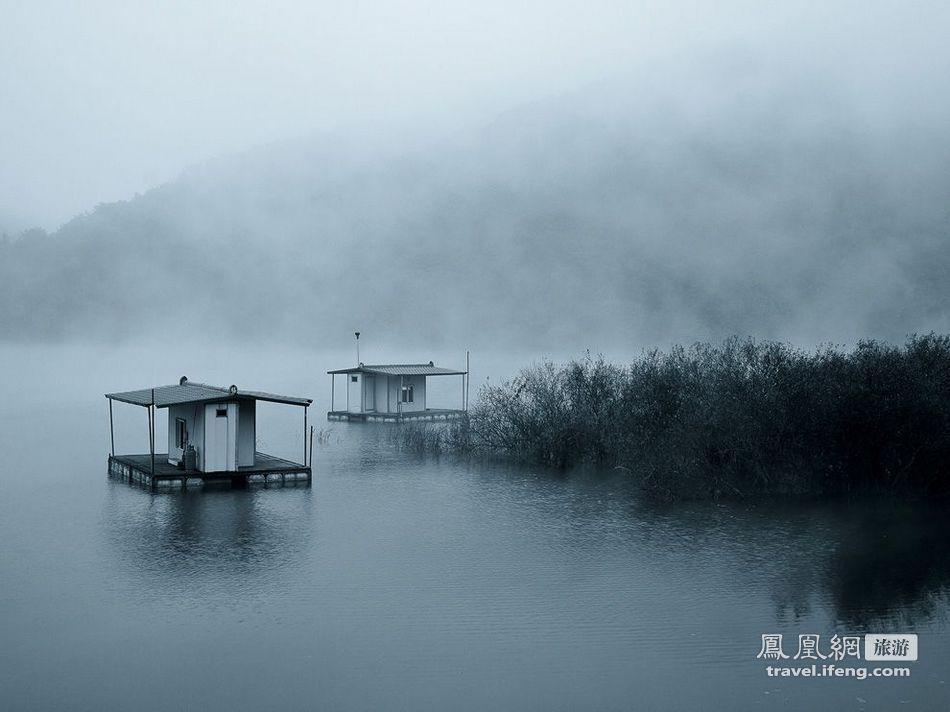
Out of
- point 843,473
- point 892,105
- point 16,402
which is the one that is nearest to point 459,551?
point 843,473

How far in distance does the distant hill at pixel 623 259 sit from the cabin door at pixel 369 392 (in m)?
116

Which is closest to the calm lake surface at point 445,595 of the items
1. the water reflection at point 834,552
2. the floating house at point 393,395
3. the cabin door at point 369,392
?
the water reflection at point 834,552

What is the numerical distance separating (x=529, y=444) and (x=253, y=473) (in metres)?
11.5

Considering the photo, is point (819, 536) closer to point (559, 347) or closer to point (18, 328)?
point (559, 347)

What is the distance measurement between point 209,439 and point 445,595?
13.8 m

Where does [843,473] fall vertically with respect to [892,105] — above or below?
below

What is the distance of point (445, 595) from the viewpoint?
20.5 metres

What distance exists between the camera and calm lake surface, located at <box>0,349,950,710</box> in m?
15.8

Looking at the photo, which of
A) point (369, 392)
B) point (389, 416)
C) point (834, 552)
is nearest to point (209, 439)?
point (834, 552)

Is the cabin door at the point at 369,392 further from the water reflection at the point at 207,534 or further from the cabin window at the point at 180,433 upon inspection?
the water reflection at the point at 207,534

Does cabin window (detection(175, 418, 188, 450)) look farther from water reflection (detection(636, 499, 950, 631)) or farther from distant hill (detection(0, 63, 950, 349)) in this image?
distant hill (detection(0, 63, 950, 349))

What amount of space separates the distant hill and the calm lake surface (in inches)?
5473

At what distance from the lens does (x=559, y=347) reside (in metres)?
171

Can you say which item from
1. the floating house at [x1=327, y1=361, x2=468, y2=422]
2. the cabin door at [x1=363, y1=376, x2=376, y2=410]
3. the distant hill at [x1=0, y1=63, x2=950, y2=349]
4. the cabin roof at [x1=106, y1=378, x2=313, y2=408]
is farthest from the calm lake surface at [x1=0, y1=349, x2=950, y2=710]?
the distant hill at [x1=0, y1=63, x2=950, y2=349]
